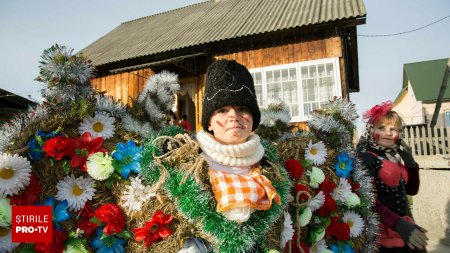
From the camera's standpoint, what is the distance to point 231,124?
171 cm

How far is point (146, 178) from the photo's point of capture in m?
1.61

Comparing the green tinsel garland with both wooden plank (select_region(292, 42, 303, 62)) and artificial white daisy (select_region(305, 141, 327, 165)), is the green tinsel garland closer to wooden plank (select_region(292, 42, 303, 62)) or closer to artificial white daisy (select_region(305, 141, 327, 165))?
artificial white daisy (select_region(305, 141, 327, 165))

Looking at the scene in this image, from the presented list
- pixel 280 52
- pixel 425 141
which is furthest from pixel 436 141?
pixel 280 52

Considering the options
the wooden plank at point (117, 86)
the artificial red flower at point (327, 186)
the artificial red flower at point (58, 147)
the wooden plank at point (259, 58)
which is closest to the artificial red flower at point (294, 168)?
the artificial red flower at point (327, 186)

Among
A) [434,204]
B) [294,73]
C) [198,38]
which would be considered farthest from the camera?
[198,38]

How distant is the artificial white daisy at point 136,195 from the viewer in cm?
157

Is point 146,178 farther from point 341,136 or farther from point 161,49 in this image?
point 161,49

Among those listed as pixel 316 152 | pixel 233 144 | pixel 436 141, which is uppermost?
pixel 233 144

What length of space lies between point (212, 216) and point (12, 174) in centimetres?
96

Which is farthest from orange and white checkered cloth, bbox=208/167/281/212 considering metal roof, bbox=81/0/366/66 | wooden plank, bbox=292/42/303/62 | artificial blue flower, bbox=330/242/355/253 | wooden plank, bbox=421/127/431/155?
wooden plank, bbox=421/127/431/155

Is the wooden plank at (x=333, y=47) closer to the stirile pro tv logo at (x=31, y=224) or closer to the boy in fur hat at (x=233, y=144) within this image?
the boy in fur hat at (x=233, y=144)

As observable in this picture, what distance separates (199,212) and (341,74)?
6.51m

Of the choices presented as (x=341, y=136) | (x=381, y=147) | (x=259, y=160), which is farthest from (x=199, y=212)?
(x=381, y=147)

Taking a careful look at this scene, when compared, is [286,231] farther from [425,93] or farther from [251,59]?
[425,93]
